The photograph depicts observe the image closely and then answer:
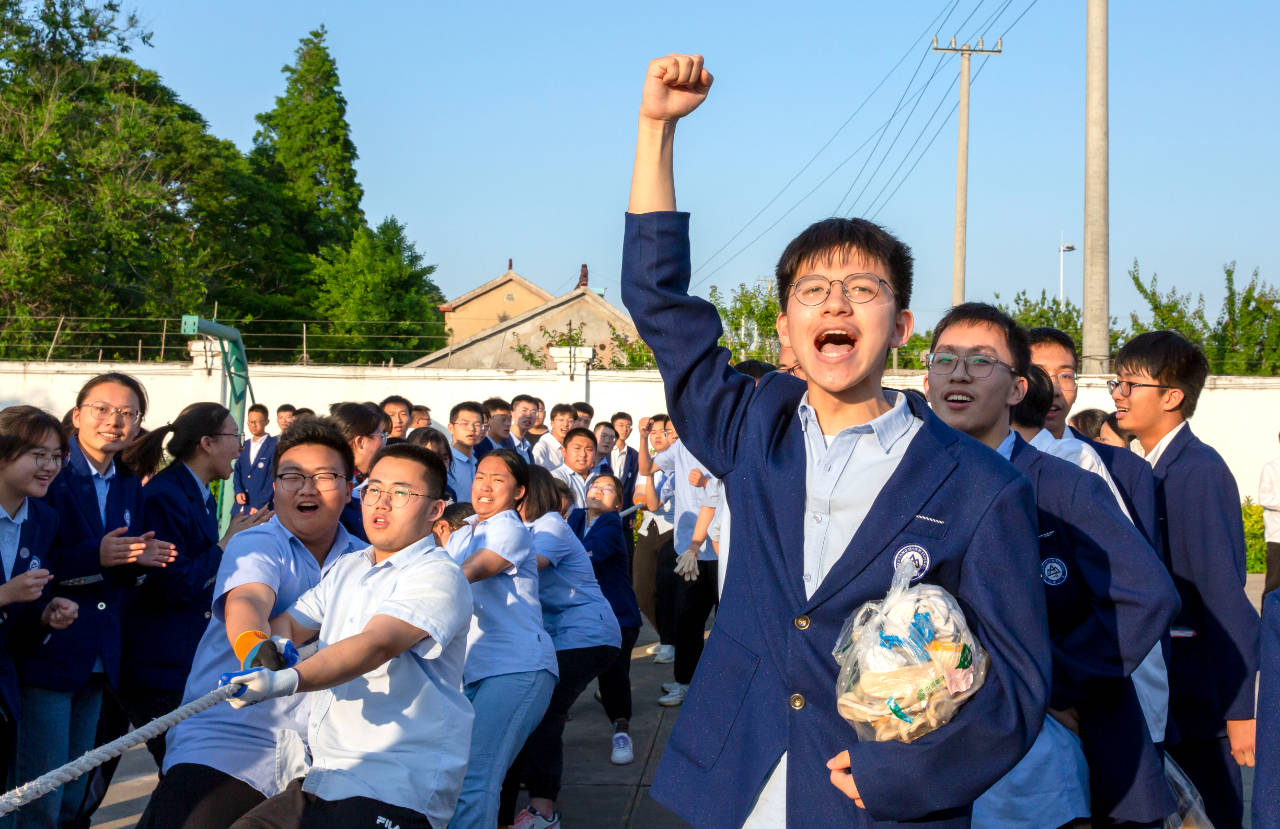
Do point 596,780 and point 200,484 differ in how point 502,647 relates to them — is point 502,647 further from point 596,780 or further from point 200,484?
point 596,780

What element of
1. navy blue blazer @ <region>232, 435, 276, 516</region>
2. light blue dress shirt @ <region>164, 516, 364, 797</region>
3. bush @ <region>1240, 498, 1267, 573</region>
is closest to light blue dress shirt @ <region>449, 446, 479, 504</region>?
navy blue blazer @ <region>232, 435, 276, 516</region>

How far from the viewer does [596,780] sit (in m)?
6.30

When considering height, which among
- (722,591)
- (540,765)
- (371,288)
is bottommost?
(540,765)

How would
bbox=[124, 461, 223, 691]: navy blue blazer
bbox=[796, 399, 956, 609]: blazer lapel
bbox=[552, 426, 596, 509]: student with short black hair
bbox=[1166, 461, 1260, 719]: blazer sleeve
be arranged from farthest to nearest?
bbox=[552, 426, 596, 509]: student with short black hair, bbox=[124, 461, 223, 691]: navy blue blazer, bbox=[1166, 461, 1260, 719]: blazer sleeve, bbox=[796, 399, 956, 609]: blazer lapel

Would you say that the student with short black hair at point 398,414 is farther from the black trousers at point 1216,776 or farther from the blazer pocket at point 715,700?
the blazer pocket at point 715,700

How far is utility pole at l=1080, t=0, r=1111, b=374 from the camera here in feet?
52.3

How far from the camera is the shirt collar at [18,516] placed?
4.18m

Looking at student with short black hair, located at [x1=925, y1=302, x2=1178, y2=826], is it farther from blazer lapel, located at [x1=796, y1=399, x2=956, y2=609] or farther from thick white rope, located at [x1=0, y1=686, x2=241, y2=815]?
thick white rope, located at [x1=0, y1=686, x2=241, y2=815]

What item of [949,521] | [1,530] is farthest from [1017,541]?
[1,530]

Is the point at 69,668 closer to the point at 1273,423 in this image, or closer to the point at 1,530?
the point at 1,530

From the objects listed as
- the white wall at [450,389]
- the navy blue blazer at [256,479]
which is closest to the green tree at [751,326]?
the white wall at [450,389]

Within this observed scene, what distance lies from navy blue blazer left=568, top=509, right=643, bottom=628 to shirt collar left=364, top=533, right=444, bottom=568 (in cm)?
328

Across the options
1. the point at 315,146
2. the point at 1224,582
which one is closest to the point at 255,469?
the point at 1224,582

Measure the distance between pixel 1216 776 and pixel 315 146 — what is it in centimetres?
5245
